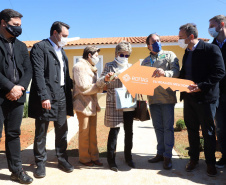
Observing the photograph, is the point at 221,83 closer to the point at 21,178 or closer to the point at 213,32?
the point at 213,32

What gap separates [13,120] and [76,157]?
153 centimetres

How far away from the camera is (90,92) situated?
3.21m

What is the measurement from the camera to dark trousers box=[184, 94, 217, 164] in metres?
2.97

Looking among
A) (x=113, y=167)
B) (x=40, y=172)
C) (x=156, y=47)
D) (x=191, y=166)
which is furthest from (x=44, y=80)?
Result: (x=191, y=166)

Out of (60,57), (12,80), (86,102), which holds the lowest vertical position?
(86,102)

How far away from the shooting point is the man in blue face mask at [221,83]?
3148 millimetres

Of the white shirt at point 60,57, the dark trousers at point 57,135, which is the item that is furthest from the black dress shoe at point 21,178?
the white shirt at point 60,57

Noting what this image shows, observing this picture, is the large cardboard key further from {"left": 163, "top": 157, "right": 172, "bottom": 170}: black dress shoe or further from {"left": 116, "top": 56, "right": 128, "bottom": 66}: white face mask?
{"left": 163, "top": 157, "right": 172, "bottom": 170}: black dress shoe

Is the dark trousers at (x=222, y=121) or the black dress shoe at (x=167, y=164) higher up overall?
the dark trousers at (x=222, y=121)

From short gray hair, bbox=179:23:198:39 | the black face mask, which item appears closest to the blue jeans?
short gray hair, bbox=179:23:198:39

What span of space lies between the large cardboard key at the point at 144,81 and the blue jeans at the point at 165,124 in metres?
0.47

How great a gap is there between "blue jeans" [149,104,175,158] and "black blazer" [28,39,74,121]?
5.54 ft

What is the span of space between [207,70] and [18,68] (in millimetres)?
2780

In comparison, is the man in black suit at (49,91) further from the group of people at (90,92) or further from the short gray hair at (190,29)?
the short gray hair at (190,29)
